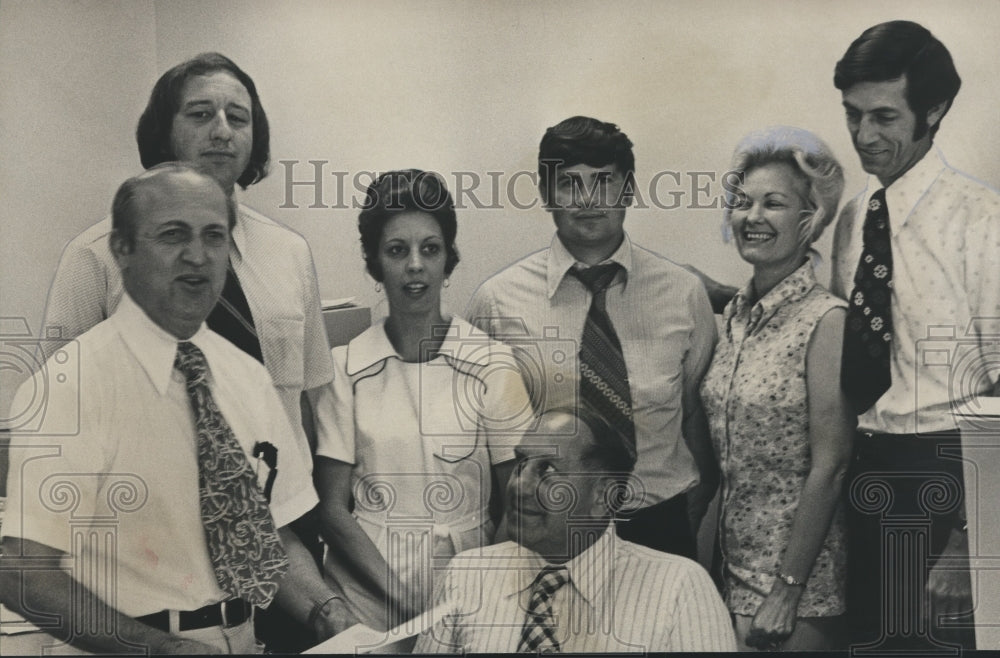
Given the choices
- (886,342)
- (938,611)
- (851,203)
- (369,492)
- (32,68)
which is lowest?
(938,611)

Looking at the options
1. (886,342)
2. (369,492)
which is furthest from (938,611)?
(369,492)

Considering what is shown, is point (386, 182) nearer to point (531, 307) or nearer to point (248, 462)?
point (531, 307)

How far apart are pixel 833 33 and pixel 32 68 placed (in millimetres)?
2300

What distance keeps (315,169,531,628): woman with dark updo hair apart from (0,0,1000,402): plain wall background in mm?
75

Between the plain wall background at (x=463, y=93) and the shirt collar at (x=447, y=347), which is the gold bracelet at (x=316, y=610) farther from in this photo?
the plain wall background at (x=463, y=93)

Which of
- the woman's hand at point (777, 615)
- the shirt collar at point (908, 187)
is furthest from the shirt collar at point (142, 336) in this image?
the shirt collar at point (908, 187)

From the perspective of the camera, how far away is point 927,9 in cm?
320

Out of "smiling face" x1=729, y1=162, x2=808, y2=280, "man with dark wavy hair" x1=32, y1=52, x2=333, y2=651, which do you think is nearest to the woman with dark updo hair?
"man with dark wavy hair" x1=32, y1=52, x2=333, y2=651

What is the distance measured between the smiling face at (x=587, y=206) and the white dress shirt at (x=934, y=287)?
0.63m

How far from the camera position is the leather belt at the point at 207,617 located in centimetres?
310

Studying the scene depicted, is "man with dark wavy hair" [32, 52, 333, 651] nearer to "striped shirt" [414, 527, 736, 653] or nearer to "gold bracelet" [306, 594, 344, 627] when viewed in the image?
"gold bracelet" [306, 594, 344, 627]


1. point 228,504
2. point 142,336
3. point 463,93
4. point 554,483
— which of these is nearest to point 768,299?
point 554,483

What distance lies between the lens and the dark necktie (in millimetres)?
3131

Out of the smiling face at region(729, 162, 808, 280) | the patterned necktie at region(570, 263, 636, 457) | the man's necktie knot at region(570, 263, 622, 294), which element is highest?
the smiling face at region(729, 162, 808, 280)
